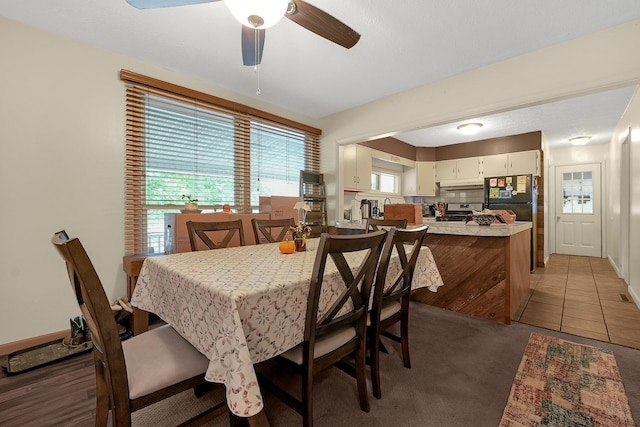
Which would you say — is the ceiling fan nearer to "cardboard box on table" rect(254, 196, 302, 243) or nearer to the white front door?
"cardboard box on table" rect(254, 196, 302, 243)

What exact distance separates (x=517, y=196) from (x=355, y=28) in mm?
4186

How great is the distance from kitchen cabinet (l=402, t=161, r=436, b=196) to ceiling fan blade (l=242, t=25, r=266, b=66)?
4731 millimetres

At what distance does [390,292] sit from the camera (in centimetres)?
176

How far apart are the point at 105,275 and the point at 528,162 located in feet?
20.6

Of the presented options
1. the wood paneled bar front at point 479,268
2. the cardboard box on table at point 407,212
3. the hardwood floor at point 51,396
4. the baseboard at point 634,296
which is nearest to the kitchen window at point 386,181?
the cardboard box on table at point 407,212

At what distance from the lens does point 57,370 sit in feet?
6.34

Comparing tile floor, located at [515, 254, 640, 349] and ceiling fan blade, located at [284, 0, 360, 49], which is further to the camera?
tile floor, located at [515, 254, 640, 349]

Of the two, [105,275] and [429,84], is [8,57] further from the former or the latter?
[429,84]

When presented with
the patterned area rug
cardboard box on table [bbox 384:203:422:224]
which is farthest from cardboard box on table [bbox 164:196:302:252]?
the patterned area rug

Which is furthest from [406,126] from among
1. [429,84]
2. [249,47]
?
[249,47]

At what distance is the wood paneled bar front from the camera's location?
8.63 feet

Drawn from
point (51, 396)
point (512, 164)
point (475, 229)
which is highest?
point (512, 164)

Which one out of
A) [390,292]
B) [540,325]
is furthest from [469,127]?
[390,292]

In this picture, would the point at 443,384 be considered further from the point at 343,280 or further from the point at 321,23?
the point at 321,23
